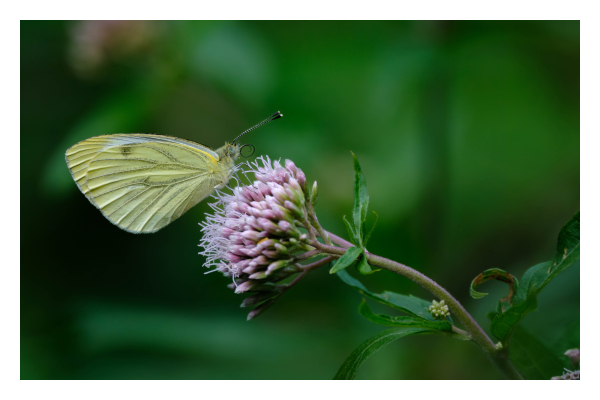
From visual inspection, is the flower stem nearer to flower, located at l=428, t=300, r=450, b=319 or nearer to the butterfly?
flower, located at l=428, t=300, r=450, b=319

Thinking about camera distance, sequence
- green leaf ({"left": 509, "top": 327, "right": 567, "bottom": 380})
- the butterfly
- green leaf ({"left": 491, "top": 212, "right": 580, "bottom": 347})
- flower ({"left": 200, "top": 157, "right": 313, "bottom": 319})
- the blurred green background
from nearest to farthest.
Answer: green leaf ({"left": 491, "top": 212, "right": 580, "bottom": 347}) → flower ({"left": 200, "top": 157, "right": 313, "bottom": 319}) → green leaf ({"left": 509, "top": 327, "right": 567, "bottom": 380}) → the butterfly → the blurred green background

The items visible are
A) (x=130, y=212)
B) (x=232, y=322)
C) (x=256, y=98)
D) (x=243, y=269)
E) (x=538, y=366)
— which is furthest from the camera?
(x=256, y=98)

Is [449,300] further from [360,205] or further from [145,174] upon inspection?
[145,174]

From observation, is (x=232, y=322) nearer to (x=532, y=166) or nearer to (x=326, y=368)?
(x=326, y=368)

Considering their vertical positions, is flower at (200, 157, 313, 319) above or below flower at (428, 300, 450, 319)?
above

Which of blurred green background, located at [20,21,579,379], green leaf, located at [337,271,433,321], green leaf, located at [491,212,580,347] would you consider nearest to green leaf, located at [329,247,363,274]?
green leaf, located at [337,271,433,321]

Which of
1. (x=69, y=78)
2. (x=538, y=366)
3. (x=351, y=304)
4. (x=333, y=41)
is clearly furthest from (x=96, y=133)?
(x=538, y=366)
